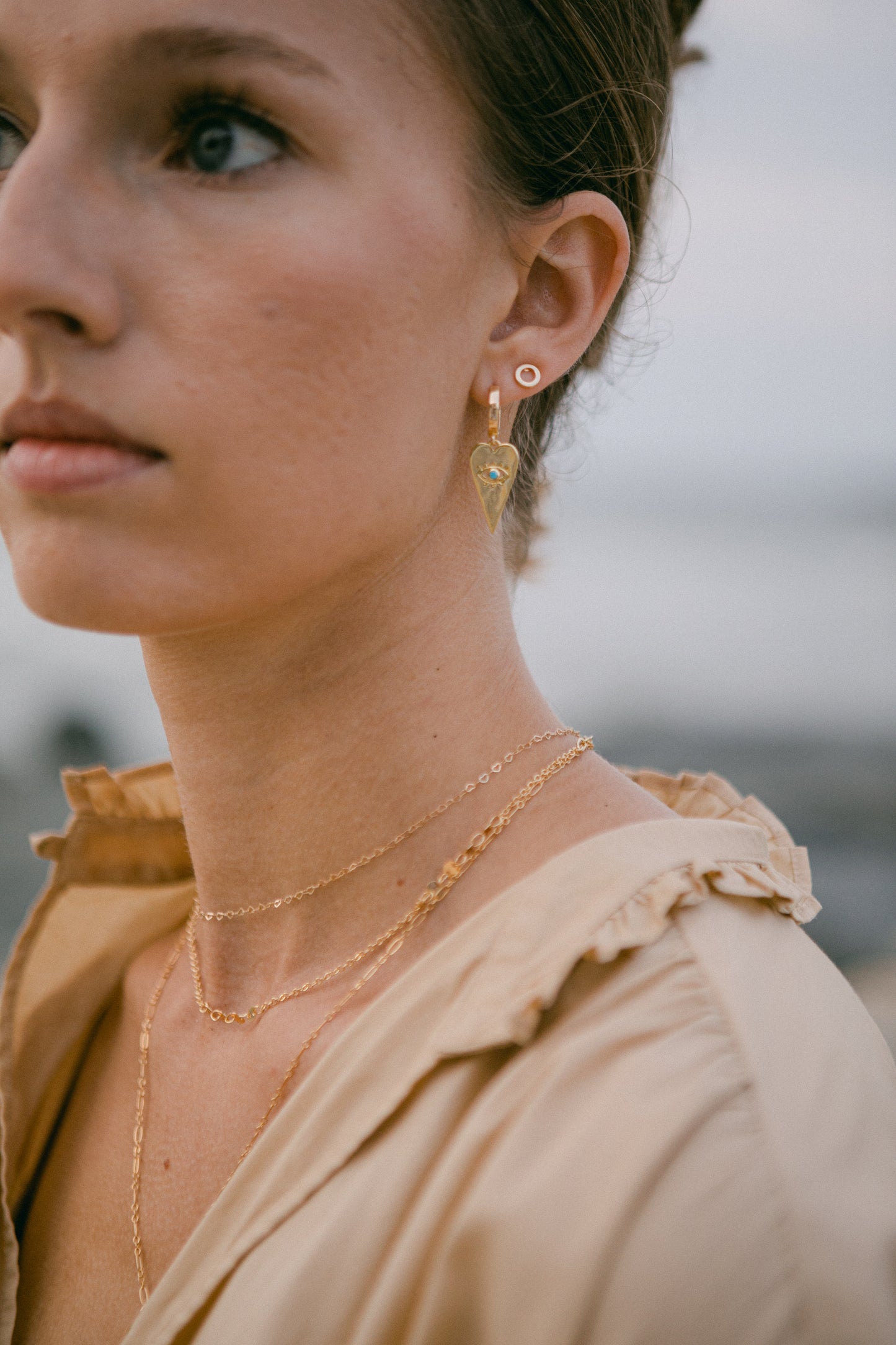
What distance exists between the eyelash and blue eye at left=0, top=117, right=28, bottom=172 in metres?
0.29

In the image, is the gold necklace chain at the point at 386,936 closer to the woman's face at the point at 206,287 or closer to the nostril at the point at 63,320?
the woman's face at the point at 206,287

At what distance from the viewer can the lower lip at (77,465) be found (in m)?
1.24

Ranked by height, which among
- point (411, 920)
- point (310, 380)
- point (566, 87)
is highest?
point (566, 87)

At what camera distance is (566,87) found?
153 cm

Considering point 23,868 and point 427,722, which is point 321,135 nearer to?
point 427,722

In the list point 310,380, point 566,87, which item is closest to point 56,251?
point 310,380

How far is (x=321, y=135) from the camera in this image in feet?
4.14

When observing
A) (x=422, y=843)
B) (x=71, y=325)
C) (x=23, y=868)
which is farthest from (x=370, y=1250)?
(x=23, y=868)

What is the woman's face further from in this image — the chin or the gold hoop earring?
the gold hoop earring

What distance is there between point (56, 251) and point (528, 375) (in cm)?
60

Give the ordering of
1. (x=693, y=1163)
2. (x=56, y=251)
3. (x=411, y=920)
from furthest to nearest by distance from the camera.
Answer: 1. (x=411, y=920)
2. (x=56, y=251)
3. (x=693, y=1163)

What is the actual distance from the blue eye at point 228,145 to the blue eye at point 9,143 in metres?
0.31

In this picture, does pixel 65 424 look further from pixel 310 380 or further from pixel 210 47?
pixel 210 47

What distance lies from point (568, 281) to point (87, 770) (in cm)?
122
